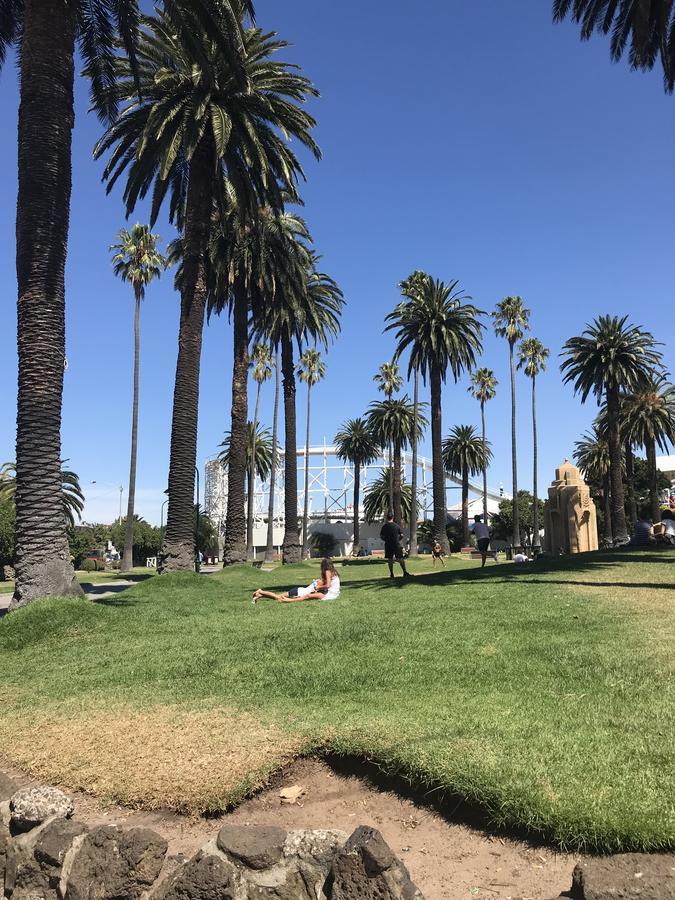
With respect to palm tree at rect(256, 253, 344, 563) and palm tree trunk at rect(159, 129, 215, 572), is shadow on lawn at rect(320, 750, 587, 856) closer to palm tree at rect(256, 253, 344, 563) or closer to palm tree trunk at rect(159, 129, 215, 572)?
palm tree trunk at rect(159, 129, 215, 572)

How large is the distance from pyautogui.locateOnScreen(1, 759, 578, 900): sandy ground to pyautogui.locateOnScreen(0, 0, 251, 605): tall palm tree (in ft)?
28.0

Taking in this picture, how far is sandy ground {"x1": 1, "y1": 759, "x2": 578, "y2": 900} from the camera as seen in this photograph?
362 centimetres

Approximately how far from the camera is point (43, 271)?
14.2 m

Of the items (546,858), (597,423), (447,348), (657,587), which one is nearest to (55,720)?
(546,858)

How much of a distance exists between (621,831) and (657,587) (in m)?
11.8

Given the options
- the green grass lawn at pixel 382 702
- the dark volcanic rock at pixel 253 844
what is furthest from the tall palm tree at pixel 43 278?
the dark volcanic rock at pixel 253 844

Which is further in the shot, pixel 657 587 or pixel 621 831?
pixel 657 587

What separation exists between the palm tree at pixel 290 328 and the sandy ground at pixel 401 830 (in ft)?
104

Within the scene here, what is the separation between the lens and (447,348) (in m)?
49.3

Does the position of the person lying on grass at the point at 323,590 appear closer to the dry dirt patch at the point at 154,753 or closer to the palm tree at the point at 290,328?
the dry dirt patch at the point at 154,753

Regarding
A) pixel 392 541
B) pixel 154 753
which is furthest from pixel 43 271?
pixel 154 753

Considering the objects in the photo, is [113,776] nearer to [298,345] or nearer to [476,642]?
[476,642]

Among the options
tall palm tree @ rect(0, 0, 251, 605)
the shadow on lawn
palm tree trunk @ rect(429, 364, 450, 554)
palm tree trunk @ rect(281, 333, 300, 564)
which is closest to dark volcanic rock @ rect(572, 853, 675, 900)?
the shadow on lawn

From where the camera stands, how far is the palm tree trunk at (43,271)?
1358 cm
